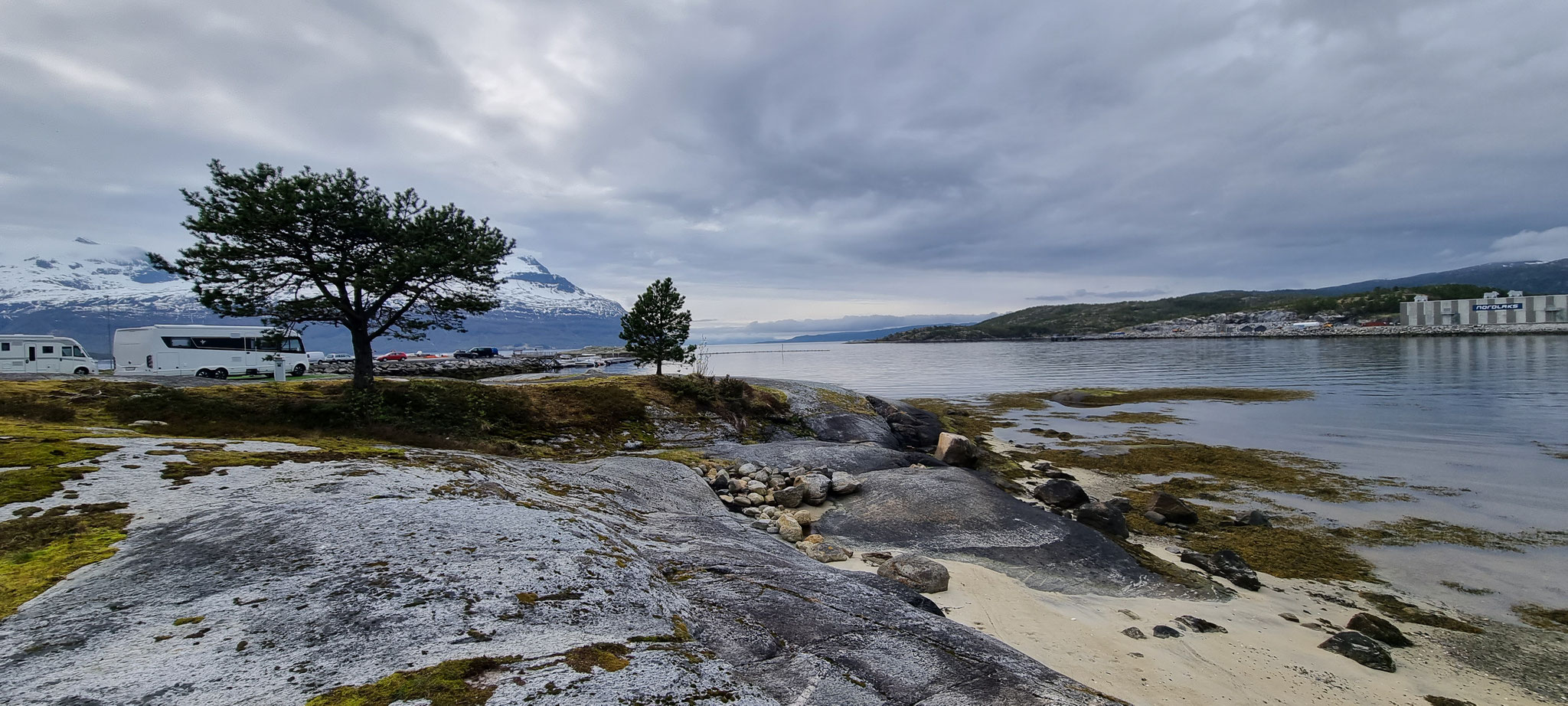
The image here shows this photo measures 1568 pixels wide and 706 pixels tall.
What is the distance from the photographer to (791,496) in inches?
616

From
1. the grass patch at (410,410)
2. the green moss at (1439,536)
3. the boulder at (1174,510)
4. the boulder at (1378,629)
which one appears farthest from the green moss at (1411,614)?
the grass patch at (410,410)

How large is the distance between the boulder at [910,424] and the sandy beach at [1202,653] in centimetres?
1765

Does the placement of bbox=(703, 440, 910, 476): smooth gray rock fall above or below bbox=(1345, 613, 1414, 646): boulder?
above

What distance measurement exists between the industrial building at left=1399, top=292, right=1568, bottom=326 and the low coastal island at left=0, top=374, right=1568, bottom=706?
228 metres

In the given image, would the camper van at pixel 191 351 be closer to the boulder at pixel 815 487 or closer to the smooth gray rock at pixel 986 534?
the boulder at pixel 815 487

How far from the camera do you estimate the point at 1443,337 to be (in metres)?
142

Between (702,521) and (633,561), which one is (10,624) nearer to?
(633,561)

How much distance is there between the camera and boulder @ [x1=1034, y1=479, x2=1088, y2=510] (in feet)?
58.2

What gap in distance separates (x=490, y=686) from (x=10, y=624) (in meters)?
4.09

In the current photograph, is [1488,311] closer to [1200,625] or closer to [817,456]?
[817,456]

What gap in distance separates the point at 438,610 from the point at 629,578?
1.99 m

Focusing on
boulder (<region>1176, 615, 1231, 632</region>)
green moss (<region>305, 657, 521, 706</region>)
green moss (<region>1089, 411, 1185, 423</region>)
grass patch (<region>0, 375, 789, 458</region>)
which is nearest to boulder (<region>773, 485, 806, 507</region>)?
grass patch (<region>0, 375, 789, 458</region>)

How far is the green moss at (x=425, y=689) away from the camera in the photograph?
383 cm

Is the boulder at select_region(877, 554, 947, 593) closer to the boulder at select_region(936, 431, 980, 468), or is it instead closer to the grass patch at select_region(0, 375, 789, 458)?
the grass patch at select_region(0, 375, 789, 458)
